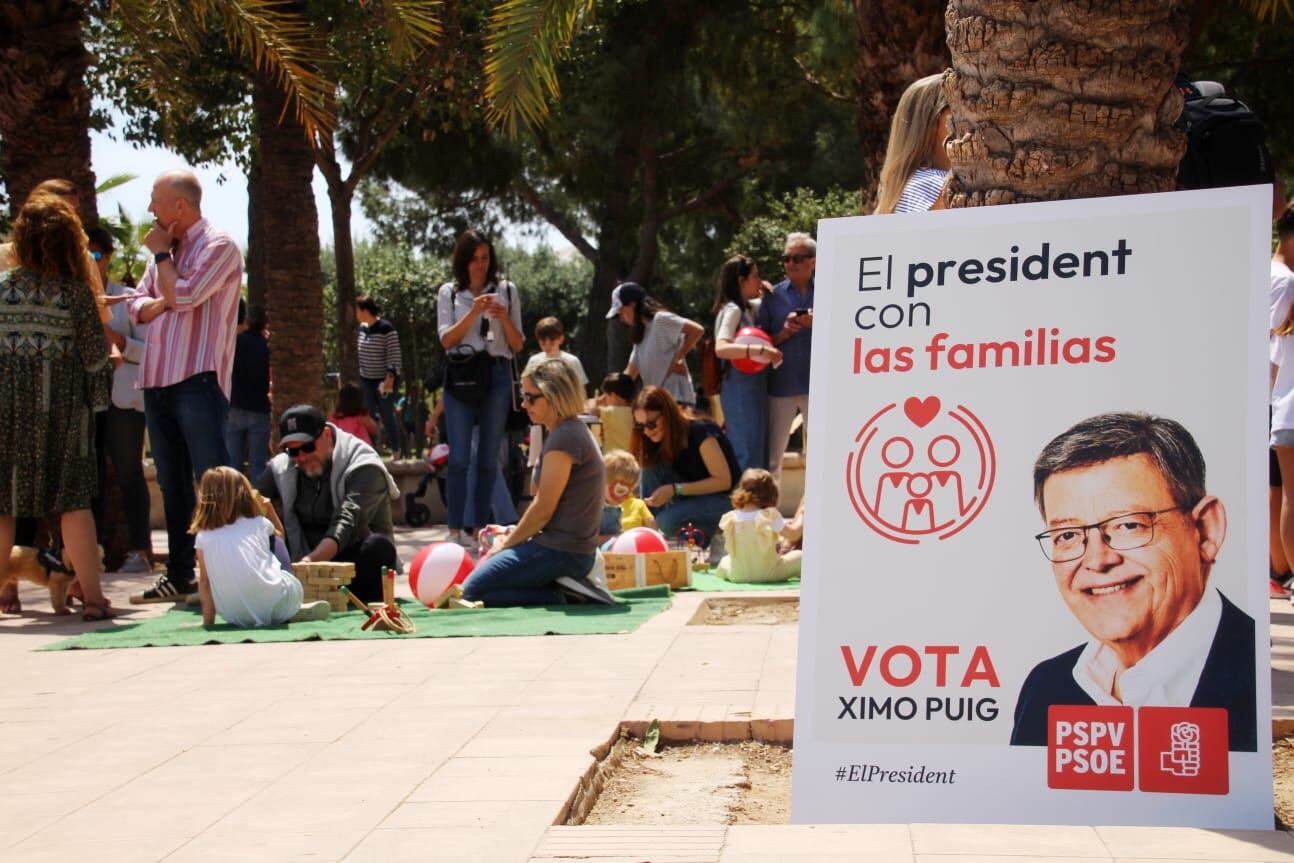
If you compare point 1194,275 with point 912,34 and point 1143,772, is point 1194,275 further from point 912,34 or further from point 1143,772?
point 912,34

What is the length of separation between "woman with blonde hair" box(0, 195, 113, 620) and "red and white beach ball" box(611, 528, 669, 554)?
289 cm

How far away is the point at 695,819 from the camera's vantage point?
3748mm

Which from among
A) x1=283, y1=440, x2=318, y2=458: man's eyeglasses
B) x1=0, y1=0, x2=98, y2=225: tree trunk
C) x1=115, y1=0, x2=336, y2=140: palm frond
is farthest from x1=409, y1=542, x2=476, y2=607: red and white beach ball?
x1=115, y1=0, x2=336, y2=140: palm frond

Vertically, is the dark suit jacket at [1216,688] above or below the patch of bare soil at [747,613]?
above

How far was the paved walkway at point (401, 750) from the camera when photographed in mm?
3227

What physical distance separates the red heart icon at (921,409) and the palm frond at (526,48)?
18.2 ft

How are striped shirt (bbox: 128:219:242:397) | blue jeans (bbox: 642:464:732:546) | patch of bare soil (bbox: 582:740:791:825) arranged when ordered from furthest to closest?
1. blue jeans (bbox: 642:464:732:546)
2. striped shirt (bbox: 128:219:242:397)
3. patch of bare soil (bbox: 582:740:791:825)

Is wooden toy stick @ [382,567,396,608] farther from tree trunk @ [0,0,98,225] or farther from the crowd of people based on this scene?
tree trunk @ [0,0,98,225]

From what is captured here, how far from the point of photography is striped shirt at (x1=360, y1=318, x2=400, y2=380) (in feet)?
51.8

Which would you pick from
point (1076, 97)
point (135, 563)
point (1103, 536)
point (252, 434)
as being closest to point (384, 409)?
point (252, 434)

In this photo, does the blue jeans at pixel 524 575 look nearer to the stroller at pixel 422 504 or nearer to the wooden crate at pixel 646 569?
the wooden crate at pixel 646 569

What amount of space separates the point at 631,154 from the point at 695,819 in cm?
1978

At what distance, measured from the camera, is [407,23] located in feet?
35.4

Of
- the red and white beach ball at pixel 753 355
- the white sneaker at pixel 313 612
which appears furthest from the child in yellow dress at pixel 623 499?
the white sneaker at pixel 313 612
